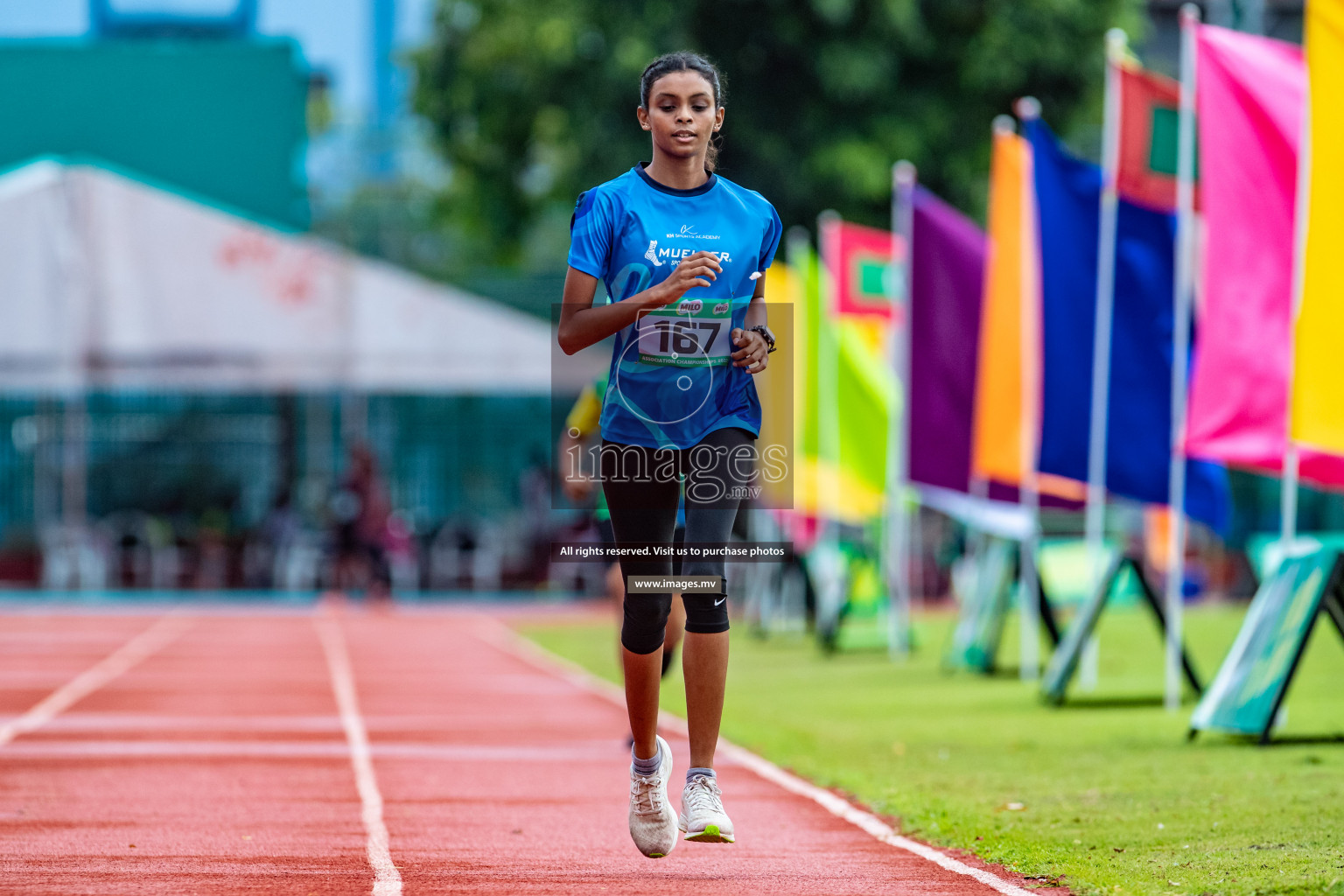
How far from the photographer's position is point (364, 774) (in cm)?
859

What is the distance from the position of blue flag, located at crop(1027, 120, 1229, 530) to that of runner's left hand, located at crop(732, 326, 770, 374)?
7927 millimetres

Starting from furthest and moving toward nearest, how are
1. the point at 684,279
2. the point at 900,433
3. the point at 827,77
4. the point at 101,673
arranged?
1. the point at 827,77
2. the point at 900,433
3. the point at 101,673
4. the point at 684,279

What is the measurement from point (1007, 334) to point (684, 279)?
10.2 metres

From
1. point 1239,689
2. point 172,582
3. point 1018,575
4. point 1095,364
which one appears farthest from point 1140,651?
point 172,582

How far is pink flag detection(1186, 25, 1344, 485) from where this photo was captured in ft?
33.3

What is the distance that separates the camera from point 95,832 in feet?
21.6

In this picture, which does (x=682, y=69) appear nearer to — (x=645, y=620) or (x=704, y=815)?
(x=645, y=620)

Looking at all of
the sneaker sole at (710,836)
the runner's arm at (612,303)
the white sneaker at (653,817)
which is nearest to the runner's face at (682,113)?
the runner's arm at (612,303)

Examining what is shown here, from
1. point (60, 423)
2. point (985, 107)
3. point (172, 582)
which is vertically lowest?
point (172, 582)

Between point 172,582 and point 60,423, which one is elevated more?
point 60,423

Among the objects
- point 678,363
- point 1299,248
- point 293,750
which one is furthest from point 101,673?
point 678,363

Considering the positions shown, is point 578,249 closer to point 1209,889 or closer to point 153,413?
point 1209,889

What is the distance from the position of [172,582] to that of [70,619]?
584 cm

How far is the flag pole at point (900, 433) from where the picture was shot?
16.6m
